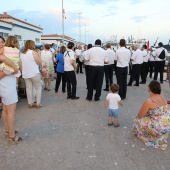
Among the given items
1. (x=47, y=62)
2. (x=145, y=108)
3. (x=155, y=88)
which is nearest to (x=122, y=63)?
(x=47, y=62)

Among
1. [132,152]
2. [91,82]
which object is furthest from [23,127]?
[91,82]

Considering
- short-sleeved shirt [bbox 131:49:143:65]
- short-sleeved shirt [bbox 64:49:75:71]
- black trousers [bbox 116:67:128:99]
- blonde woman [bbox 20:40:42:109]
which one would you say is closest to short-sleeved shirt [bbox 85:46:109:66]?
short-sleeved shirt [bbox 64:49:75:71]

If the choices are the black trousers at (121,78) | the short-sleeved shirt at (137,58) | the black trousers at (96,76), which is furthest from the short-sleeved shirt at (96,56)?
the short-sleeved shirt at (137,58)

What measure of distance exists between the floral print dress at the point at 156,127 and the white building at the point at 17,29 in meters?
20.2

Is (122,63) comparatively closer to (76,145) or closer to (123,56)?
(123,56)

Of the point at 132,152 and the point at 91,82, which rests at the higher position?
the point at 91,82

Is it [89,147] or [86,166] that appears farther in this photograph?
[89,147]

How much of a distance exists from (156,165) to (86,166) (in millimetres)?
1057

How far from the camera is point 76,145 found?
156 inches

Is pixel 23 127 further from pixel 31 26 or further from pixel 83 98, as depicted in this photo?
pixel 31 26

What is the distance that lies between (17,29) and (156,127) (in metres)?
27.5

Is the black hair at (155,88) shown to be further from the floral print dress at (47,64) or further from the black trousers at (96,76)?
the floral print dress at (47,64)

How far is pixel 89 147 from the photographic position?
3875 mm

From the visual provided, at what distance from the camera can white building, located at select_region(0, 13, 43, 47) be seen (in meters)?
23.5
